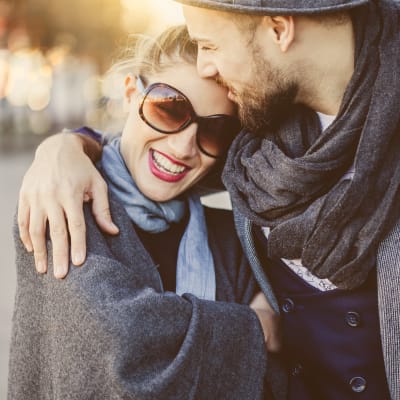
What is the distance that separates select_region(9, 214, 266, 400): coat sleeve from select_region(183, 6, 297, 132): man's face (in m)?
0.72

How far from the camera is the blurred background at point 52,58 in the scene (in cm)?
1648

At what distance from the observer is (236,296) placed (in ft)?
7.48

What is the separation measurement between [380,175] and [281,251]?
1.39 feet

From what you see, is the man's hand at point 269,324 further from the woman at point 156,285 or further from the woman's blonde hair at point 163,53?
the woman's blonde hair at point 163,53

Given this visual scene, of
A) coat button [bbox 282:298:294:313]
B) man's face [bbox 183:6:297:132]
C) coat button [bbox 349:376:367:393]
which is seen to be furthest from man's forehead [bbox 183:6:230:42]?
coat button [bbox 349:376:367:393]

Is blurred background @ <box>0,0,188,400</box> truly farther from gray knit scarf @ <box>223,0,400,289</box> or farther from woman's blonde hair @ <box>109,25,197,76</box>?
gray knit scarf @ <box>223,0,400,289</box>

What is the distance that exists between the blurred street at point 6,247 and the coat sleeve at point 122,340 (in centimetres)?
219

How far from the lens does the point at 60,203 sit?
1.98 m

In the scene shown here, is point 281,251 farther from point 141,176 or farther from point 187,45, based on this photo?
point 187,45

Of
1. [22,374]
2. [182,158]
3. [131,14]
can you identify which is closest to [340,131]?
[182,158]

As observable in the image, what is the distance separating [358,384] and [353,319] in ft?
0.74

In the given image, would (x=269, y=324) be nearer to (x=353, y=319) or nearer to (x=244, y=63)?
(x=353, y=319)

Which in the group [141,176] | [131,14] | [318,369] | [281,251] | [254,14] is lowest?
[318,369]

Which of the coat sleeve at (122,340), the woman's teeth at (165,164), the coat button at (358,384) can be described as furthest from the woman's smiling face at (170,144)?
the coat button at (358,384)
